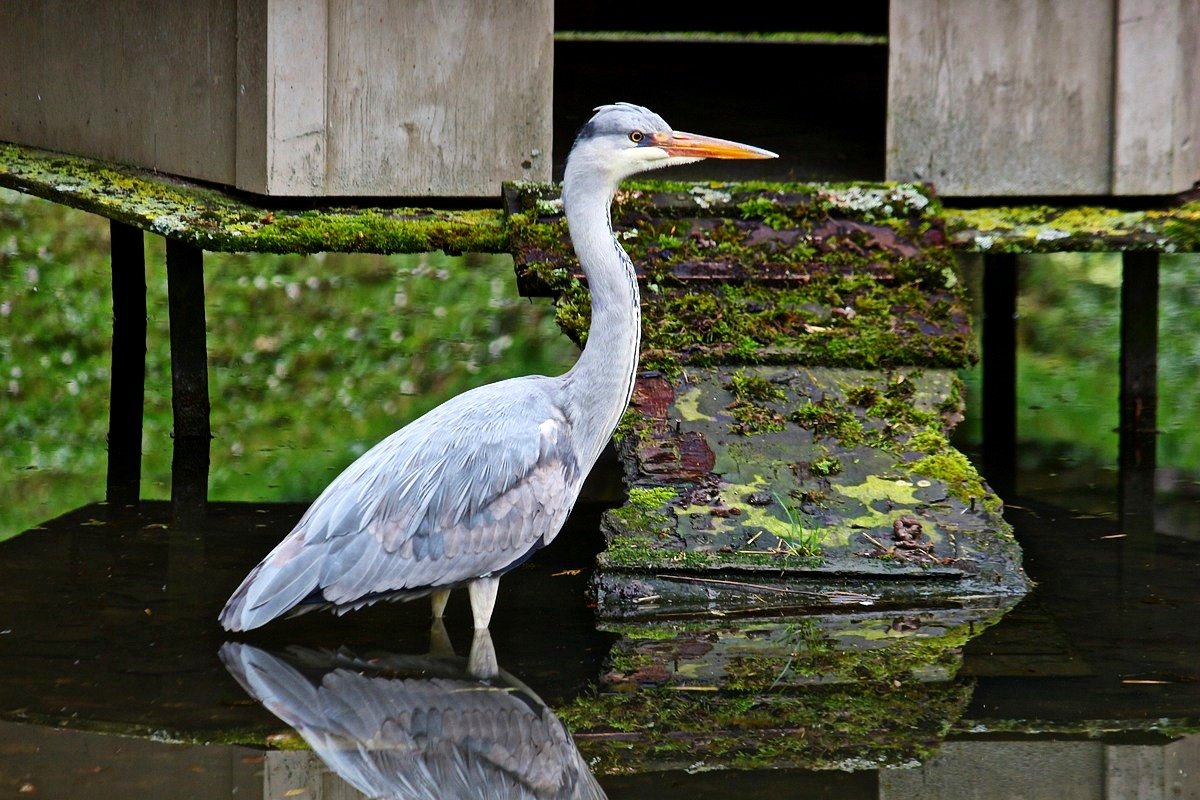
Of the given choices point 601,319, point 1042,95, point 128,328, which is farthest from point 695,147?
point 128,328

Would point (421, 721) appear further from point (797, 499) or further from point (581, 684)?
point (797, 499)

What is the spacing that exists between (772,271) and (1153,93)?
239cm

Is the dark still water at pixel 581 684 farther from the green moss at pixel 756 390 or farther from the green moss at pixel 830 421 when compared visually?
the green moss at pixel 756 390

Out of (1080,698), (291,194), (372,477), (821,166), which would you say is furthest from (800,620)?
(821,166)

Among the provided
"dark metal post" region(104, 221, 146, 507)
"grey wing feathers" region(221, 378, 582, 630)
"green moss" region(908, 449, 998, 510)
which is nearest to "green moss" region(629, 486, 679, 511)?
"grey wing feathers" region(221, 378, 582, 630)

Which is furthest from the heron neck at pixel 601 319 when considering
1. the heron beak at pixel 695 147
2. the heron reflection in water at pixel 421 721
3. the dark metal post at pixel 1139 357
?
the dark metal post at pixel 1139 357

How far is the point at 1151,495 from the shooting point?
7.92m

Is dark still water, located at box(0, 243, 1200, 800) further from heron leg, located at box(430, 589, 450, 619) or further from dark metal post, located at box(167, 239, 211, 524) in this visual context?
dark metal post, located at box(167, 239, 211, 524)

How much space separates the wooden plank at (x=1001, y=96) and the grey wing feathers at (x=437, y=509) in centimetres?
332

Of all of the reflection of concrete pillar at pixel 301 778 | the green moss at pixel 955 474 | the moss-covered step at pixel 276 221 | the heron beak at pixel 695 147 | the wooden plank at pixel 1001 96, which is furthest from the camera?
the wooden plank at pixel 1001 96

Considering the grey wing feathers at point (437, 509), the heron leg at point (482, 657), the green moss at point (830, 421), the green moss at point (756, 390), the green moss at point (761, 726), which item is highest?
the green moss at point (756, 390)

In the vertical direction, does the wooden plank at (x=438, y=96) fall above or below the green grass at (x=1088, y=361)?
above

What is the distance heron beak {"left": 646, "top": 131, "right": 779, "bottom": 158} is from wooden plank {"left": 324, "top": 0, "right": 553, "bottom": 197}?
2311 millimetres

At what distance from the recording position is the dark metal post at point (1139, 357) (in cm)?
897
